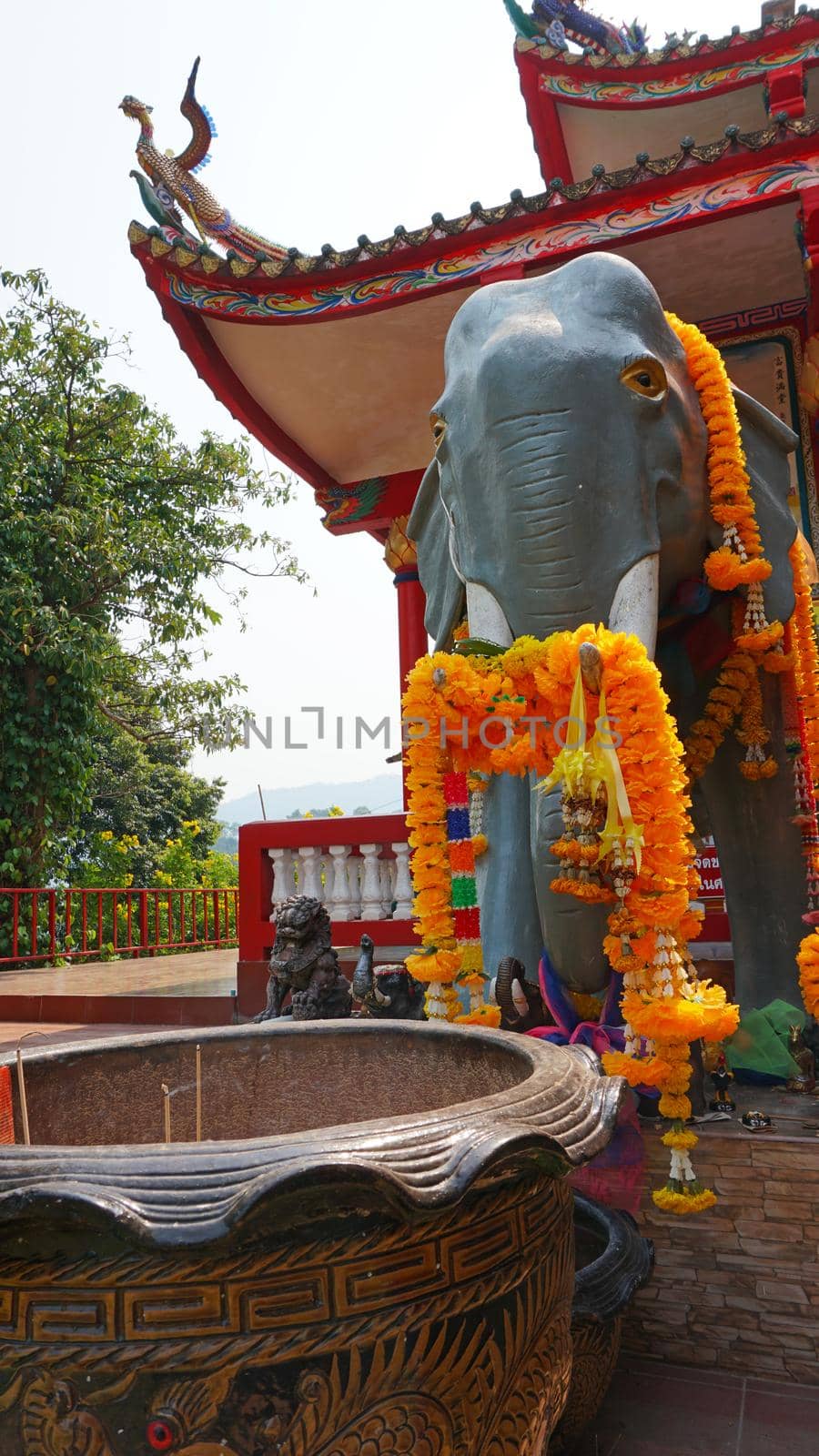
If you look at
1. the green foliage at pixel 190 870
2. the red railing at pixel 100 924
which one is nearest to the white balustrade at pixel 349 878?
the red railing at pixel 100 924

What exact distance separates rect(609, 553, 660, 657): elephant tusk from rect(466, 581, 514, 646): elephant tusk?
1.08ft

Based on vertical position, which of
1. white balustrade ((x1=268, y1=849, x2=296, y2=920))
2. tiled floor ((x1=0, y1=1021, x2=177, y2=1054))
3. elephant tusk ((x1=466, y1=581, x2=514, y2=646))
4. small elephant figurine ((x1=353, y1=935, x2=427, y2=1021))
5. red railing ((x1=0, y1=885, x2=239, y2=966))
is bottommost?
tiled floor ((x1=0, y1=1021, x2=177, y2=1054))

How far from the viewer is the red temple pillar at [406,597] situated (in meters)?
7.24

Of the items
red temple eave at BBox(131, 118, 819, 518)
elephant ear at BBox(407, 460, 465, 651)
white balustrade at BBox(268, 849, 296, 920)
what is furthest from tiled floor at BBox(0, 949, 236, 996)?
red temple eave at BBox(131, 118, 819, 518)

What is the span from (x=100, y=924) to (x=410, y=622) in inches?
174

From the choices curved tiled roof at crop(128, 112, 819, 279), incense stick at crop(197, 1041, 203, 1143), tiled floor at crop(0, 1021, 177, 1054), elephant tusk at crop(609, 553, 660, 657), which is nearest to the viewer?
incense stick at crop(197, 1041, 203, 1143)

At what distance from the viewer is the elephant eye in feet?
9.60

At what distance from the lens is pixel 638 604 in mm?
2754

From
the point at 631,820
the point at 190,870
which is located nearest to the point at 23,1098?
the point at 631,820

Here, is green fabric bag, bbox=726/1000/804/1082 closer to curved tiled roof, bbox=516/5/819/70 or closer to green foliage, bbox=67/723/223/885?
curved tiled roof, bbox=516/5/819/70

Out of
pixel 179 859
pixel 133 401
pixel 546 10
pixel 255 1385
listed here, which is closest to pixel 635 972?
pixel 255 1385

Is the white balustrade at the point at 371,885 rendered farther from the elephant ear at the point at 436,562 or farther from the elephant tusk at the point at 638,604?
the elephant tusk at the point at 638,604

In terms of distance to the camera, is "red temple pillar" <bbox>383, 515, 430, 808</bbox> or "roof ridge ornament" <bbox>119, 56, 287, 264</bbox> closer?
"roof ridge ornament" <bbox>119, 56, 287, 264</bbox>

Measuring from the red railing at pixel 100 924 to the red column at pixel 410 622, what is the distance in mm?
2364
